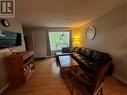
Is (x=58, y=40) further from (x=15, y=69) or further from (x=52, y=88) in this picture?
(x=52, y=88)

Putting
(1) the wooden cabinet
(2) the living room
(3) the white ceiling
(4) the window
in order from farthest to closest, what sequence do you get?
(4) the window → (1) the wooden cabinet → (2) the living room → (3) the white ceiling

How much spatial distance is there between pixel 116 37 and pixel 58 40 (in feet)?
15.2

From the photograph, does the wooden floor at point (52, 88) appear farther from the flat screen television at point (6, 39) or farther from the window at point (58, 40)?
the window at point (58, 40)

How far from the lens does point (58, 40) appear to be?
704 centimetres

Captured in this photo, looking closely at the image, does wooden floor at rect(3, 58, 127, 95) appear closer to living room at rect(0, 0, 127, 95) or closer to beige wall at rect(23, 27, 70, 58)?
living room at rect(0, 0, 127, 95)

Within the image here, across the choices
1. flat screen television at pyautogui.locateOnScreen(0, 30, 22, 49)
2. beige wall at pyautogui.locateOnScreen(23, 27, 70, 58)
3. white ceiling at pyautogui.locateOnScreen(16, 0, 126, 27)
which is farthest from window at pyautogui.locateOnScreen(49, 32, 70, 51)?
flat screen television at pyautogui.locateOnScreen(0, 30, 22, 49)

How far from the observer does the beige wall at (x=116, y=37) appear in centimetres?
263

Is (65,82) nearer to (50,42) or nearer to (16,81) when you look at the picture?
(16,81)

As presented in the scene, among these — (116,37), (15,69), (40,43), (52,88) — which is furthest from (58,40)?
(52,88)

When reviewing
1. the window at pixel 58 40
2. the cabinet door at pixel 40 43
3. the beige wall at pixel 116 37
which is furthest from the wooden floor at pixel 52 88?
the window at pixel 58 40

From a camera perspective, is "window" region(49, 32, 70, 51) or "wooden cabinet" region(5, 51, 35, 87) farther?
"window" region(49, 32, 70, 51)

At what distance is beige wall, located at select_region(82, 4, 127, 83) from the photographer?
2.63m

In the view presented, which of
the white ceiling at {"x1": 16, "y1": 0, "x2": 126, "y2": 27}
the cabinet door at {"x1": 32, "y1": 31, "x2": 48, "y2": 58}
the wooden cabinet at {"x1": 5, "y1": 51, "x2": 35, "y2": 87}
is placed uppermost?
the white ceiling at {"x1": 16, "y1": 0, "x2": 126, "y2": 27}

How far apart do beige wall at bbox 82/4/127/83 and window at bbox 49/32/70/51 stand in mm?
3571
